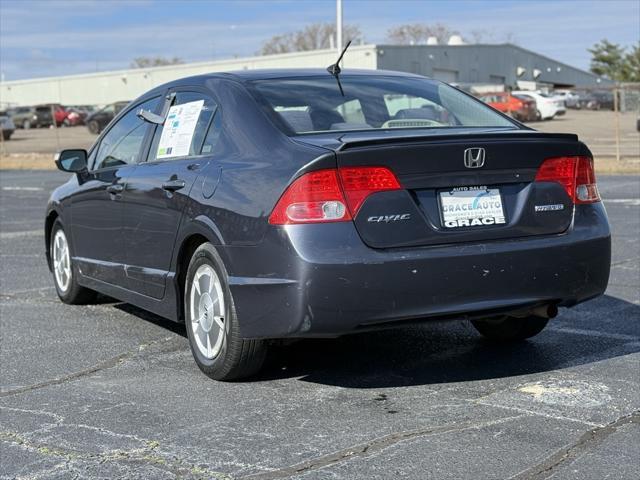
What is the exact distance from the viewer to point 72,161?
24.5 ft

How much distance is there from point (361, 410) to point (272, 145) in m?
1.37

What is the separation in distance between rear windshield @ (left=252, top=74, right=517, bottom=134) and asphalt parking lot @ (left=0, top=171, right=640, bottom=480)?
4.31 feet

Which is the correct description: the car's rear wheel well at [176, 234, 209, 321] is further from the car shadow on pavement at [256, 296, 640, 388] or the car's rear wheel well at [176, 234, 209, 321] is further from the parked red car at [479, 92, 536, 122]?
the parked red car at [479, 92, 536, 122]

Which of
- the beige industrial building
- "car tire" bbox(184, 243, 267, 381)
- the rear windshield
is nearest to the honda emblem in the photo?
the rear windshield

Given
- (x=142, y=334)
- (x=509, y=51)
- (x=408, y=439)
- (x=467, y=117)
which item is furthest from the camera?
(x=509, y=51)

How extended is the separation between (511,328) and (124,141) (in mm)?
2812

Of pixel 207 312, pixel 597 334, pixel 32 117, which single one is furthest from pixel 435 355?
pixel 32 117

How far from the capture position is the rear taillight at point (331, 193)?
4.85m

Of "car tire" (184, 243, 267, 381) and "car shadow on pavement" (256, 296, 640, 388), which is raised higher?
"car tire" (184, 243, 267, 381)

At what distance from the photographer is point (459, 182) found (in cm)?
504

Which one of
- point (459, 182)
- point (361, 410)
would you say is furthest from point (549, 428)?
point (459, 182)

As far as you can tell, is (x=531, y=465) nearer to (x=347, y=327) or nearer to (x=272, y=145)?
(x=347, y=327)

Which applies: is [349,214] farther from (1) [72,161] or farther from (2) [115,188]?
(1) [72,161]

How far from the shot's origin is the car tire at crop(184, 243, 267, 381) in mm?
5297
